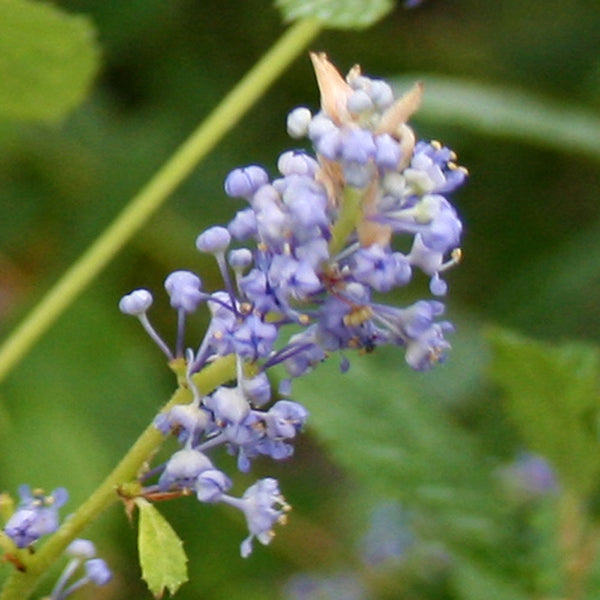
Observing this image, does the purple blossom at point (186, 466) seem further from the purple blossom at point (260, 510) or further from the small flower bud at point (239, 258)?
the small flower bud at point (239, 258)

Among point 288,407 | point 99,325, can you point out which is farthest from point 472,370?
point 288,407

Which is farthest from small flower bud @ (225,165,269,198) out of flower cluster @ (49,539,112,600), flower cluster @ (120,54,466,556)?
flower cluster @ (49,539,112,600)

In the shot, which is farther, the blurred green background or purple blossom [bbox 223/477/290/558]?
the blurred green background

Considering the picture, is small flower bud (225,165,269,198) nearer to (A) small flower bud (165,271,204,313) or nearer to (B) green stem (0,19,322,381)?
(A) small flower bud (165,271,204,313)

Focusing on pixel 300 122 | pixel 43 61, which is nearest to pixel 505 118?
pixel 43 61

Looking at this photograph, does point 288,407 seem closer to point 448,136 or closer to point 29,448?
point 29,448

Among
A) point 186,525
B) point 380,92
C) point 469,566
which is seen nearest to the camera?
point 380,92
